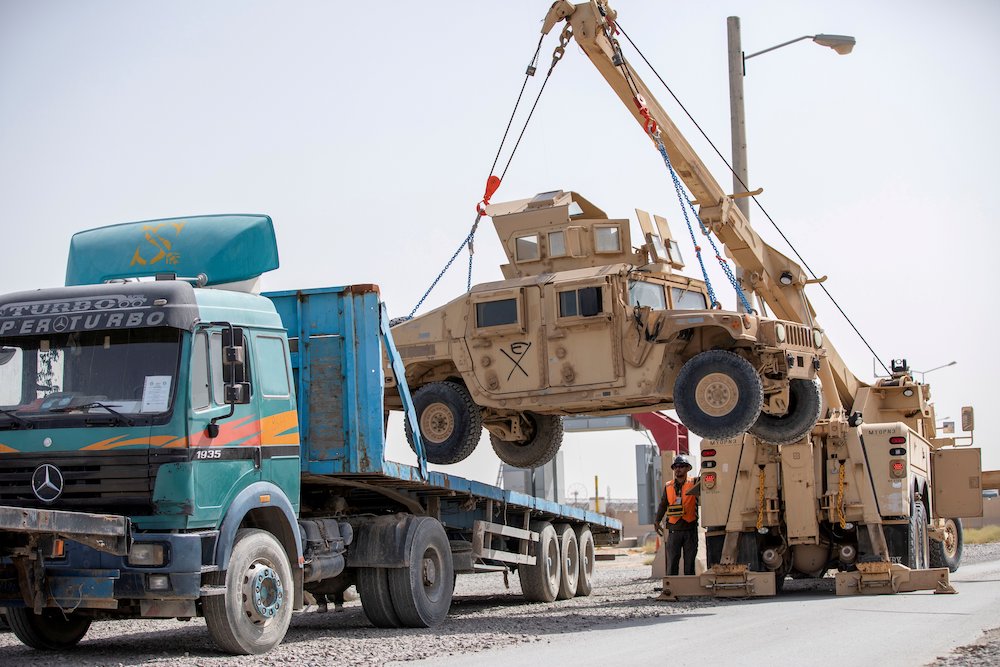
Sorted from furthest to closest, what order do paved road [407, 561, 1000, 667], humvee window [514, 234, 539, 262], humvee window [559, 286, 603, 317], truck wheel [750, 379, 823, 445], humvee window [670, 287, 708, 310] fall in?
humvee window [514, 234, 539, 262] → humvee window [670, 287, 708, 310] → truck wheel [750, 379, 823, 445] → humvee window [559, 286, 603, 317] → paved road [407, 561, 1000, 667]

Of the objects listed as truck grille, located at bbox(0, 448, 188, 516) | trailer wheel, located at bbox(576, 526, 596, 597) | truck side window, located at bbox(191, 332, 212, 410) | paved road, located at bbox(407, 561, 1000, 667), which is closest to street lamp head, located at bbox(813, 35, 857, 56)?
trailer wheel, located at bbox(576, 526, 596, 597)

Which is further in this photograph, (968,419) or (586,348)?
(968,419)

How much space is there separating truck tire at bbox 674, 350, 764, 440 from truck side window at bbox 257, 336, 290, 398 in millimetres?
4288

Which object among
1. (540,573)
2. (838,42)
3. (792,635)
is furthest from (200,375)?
(838,42)

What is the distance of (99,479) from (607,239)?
7.18 metres

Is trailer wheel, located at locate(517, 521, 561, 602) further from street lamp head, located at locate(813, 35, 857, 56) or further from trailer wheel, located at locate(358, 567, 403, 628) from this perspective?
street lamp head, located at locate(813, 35, 857, 56)

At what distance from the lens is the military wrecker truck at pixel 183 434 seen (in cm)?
859

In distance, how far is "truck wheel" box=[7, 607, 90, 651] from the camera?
9.88 meters

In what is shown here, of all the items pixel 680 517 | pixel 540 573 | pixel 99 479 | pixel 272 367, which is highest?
pixel 272 367

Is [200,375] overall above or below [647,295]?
below

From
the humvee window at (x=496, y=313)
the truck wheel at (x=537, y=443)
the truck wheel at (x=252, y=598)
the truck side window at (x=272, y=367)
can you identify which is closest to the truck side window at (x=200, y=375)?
the truck side window at (x=272, y=367)

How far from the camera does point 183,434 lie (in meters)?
8.65

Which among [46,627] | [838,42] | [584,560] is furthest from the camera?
[838,42]

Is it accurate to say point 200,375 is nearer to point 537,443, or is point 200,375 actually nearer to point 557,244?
point 557,244
